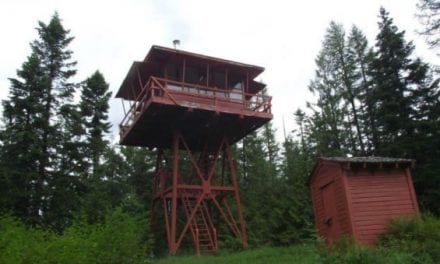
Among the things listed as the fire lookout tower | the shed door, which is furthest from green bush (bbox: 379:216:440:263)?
the fire lookout tower

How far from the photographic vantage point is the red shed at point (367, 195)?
51.8ft

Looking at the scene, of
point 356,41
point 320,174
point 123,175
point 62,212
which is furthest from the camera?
point 356,41

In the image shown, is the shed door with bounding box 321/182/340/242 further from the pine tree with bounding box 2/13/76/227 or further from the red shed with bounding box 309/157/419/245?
the pine tree with bounding box 2/13/76/227

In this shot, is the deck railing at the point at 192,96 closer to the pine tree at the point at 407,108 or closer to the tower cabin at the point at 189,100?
the tower cabin at the point at 189,100

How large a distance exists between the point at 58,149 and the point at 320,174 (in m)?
16.6

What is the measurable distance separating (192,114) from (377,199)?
29.7 ft

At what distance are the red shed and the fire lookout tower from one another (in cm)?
576

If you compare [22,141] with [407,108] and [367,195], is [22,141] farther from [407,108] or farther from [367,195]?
[407,108]

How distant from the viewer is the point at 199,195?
21453 millimetres

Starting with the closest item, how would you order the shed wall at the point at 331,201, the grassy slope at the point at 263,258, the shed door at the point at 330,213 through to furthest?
the grassy slope at the point at 263,258, the shed wall at the point at 331,201, the shed door at the point at 330,213

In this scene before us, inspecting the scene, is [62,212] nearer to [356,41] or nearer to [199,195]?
[199,195]

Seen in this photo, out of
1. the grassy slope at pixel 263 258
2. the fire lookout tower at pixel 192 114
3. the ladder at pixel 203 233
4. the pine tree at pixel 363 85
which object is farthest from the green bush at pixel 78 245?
the pine tree at pixel 363 85

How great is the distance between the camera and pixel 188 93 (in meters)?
20.5

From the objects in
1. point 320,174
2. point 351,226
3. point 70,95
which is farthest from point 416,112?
point 70,95
